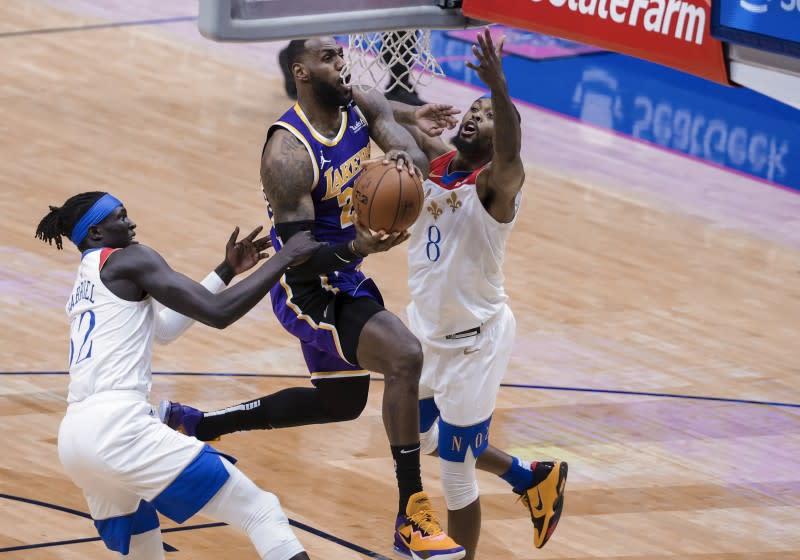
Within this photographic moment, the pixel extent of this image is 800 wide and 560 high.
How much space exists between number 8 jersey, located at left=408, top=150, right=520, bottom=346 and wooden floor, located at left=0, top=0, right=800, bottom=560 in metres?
1.16

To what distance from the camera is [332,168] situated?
6270 millimetres

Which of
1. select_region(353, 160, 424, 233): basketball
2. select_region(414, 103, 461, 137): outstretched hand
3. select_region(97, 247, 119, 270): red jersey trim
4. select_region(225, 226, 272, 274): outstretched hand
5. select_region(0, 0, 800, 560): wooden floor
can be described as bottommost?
select_region(0, 0, 800, 560): wooden floor

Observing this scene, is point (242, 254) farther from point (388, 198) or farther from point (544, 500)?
point (544, 500)

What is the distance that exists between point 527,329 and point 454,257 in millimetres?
3384

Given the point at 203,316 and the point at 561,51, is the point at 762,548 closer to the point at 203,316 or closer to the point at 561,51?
the point at 203,316

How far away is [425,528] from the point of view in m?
5.80

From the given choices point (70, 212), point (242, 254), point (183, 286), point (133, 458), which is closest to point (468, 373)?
point (242, 254)

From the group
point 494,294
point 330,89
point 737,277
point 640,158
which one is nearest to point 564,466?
point 494,294

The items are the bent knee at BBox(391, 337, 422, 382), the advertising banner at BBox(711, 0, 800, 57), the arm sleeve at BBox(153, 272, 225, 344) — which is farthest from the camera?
the arm sleeve at BBox(153, 272, 225, 344)

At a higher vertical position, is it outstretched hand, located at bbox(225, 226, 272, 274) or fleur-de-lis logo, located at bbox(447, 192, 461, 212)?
fleur-de-lis logo, located at bbox(447, 192, 461, 212)

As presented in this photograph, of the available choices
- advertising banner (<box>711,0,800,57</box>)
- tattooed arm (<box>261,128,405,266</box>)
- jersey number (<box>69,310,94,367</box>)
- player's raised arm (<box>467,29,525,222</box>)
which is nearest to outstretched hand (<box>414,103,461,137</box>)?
player's raised arm (<box>467,29,525,222</box>)

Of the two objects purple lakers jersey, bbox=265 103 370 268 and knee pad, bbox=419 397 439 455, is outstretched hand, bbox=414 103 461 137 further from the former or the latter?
knee pad, bbox=419 397 439 455

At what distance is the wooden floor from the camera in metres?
7.07

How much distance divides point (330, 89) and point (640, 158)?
724 cm
